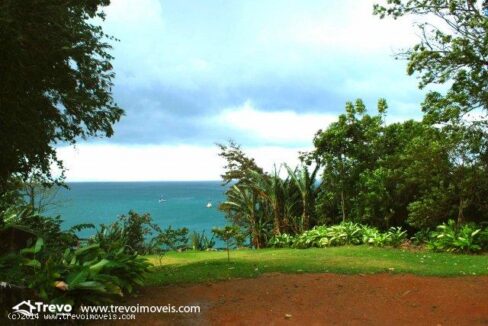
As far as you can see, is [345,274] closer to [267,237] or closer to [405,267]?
[405,267]

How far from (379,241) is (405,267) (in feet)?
12.1

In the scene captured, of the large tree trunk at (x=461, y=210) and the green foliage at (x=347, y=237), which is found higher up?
the large tree trunk at (x=461, y=210)

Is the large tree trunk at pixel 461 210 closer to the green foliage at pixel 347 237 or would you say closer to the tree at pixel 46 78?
the green foliage at pixel 347 237

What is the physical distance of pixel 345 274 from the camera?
23.8 ft

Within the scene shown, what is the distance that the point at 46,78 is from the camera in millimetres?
6477

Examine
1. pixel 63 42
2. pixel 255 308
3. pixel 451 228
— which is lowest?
pixel 255 308

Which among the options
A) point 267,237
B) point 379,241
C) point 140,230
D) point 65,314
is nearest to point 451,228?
point 379,241

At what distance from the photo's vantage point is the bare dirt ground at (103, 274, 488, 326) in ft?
16.7

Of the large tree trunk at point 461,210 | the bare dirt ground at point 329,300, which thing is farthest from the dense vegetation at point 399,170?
the bare dirt ground at point 329,300

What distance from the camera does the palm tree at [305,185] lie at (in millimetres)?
15625

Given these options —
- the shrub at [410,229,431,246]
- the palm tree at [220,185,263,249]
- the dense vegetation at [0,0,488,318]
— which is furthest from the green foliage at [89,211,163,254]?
the shrub at [410,229,431,246]

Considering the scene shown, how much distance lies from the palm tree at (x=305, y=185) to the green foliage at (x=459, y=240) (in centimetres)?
536

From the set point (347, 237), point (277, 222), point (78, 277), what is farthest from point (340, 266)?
point (277, 222)

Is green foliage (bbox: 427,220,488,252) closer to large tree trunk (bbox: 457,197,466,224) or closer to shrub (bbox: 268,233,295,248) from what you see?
large tree trunk (bbox: 457,197,466,224)
